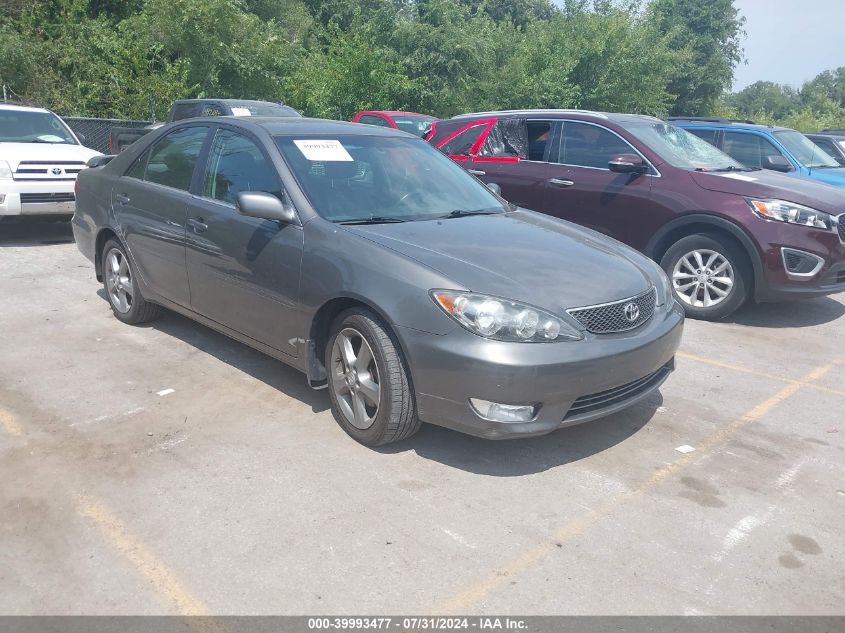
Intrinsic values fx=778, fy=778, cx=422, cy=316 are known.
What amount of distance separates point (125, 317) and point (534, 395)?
3790 mm

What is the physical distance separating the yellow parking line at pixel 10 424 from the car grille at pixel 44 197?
5238 mm

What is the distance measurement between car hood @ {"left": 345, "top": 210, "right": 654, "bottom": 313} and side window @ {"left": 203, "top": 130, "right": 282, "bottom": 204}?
767 mm

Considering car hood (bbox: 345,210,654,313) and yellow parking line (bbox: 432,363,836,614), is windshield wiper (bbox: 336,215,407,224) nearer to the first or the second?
car hood (bbox: 345,210,654,313)

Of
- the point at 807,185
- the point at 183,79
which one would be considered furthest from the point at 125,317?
the point at 183,79

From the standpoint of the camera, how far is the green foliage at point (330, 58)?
62.1ft

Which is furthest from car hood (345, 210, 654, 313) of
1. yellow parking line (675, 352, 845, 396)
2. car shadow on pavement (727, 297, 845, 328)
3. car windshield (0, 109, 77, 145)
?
car windshield (0, 109, 77, 145)

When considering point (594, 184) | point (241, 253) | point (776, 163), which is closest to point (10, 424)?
point (241, 253)

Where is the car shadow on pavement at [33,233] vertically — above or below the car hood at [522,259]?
below

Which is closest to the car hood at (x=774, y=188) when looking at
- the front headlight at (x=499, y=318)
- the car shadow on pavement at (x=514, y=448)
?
the car shadow on pavement at (x=514, y=448)

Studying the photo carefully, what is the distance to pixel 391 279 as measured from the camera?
3.83 meters

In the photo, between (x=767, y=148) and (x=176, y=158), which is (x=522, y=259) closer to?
(x=176, y=158)

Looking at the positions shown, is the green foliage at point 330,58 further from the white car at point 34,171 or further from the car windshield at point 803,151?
the car windshield at point 803,151

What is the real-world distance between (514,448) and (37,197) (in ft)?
23.6

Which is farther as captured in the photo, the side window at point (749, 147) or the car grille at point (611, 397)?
the side window at point (749, 147)
